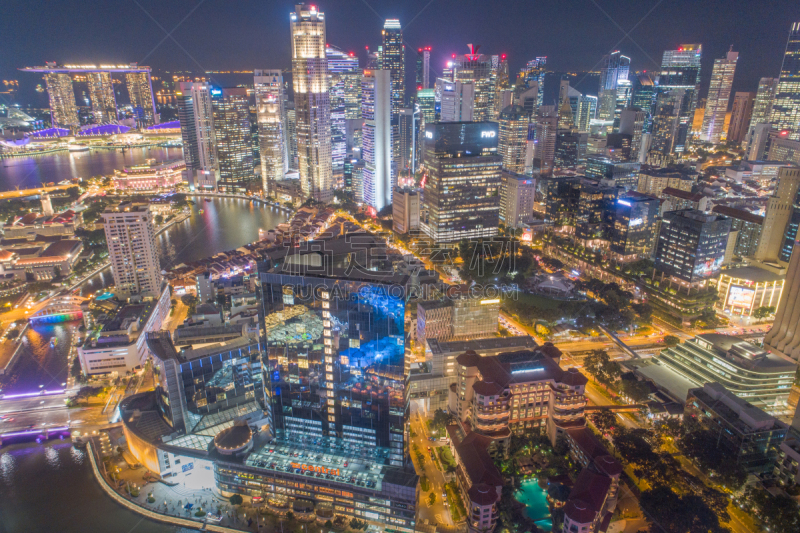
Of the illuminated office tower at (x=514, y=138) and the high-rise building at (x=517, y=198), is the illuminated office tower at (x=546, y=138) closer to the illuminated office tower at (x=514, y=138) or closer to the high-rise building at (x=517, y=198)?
the illuminated office tower at (x=514, y=138)

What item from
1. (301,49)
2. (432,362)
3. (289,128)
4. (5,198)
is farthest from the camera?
(289,128)

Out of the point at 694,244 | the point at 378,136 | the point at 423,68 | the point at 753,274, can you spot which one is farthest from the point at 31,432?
the point at 423,68

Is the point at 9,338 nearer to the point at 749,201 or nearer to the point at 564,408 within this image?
the point at 564,408

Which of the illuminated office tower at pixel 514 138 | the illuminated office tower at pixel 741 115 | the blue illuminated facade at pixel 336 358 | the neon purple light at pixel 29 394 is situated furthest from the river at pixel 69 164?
the illuminated office tower at pixel 741 115

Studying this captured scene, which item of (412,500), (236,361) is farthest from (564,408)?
(236,361)

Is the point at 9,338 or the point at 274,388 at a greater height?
the point at 274,388

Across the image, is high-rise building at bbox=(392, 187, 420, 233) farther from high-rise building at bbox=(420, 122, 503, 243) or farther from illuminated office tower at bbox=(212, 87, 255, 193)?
illuminated office tower at bbox=(212, 87, 255, 193)
